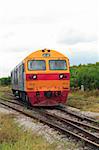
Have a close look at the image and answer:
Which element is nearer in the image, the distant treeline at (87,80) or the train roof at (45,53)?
the train roof at (45,53)

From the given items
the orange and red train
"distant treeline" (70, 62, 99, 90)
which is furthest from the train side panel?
"distant treeline" (70, 62, 99, 90)

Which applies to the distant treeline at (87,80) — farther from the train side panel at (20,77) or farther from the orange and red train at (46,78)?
the orange and red train at (46,78)

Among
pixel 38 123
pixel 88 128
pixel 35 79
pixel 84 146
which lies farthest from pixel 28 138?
pixel 35 79

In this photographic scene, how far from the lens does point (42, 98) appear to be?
20.8m

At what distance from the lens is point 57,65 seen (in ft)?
69.8

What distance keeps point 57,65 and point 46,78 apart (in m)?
1.05

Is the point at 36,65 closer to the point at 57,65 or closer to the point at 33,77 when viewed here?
the point at 33,77

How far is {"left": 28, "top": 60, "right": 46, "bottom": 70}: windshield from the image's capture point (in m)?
21.0

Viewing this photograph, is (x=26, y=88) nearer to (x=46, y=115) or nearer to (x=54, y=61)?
(x=54, y=61)

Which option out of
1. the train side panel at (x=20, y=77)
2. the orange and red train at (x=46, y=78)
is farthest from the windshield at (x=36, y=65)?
the train side panel at (x=20, y=77)

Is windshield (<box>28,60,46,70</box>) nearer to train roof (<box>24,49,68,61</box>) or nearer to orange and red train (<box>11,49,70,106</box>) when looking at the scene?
orange and red train (<box>11,49,70,106</box>)

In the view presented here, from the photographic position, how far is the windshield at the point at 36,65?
2100 centimetres

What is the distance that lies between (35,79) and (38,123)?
577 cm

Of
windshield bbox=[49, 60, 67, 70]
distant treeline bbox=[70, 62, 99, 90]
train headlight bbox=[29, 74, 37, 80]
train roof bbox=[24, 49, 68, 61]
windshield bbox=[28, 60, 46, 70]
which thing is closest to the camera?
train headlight bbox=[29, 74, 37, 80]
